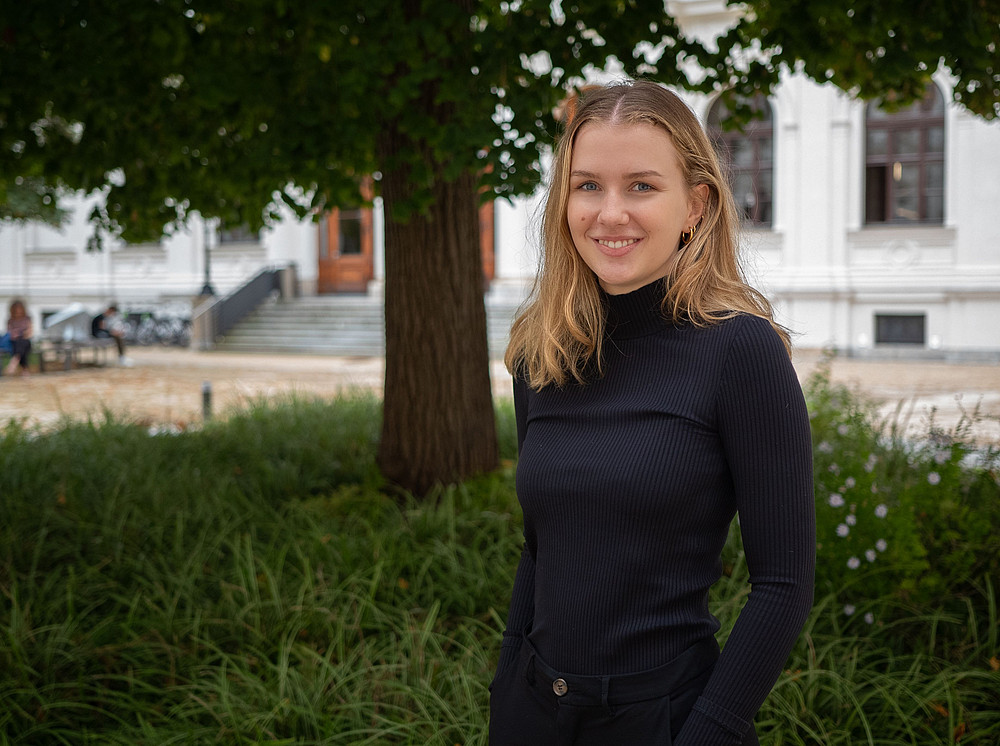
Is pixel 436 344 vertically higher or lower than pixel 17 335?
higher

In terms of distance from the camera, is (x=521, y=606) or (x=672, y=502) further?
(x=521, y=606)

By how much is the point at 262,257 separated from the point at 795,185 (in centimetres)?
1353

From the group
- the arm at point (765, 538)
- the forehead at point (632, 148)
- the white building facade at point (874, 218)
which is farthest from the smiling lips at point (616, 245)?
the white building facade at point (874, 218)

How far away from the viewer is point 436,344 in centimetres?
534

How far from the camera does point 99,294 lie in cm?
2555

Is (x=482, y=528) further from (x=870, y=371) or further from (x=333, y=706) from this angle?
(x=870, y=371)

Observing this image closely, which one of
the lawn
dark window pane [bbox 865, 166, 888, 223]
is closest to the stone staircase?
dark window pane [bbox 865, 166, 888, 223]

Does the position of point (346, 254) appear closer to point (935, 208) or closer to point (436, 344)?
point (935, 208)

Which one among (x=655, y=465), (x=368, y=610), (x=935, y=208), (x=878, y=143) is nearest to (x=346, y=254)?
(x=878, y=143)

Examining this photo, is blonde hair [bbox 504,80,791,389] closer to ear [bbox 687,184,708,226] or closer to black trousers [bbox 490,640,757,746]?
ear [bbox 687,184,708,226]

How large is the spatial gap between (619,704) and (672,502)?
36 cm

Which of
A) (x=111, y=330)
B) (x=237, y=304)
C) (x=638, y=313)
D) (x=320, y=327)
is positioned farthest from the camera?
(x=237, y=304)

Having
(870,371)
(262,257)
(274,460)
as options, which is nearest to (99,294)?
(262,257)

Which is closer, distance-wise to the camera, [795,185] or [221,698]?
[221,698]
